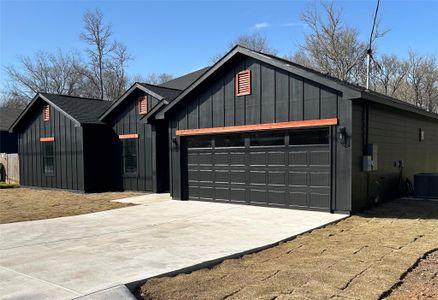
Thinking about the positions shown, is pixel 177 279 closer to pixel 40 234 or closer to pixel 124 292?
pixel 124 292

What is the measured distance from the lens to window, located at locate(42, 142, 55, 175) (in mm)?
18906

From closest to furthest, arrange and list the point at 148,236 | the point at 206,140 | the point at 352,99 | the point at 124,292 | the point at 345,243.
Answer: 1. the point at 124,292
2. the point at 345,243
3. the point at 148,236
4. the point at 352,99
5. the point at 206,140

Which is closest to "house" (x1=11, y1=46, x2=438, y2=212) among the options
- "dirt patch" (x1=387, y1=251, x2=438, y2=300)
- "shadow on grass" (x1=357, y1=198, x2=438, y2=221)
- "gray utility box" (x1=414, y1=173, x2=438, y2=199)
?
"shadow on grass" (x1=357, y1=198, x2=438, y2=221)

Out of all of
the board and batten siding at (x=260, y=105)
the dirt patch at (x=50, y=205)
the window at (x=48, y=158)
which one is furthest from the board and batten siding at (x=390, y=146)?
the window at (x=48, y=158)

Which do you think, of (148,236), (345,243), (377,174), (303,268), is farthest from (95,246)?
(377,174)

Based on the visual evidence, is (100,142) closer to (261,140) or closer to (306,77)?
(261,140)

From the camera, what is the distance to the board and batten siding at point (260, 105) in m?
9.80

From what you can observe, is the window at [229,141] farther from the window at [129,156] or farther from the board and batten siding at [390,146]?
the window at [129,156]

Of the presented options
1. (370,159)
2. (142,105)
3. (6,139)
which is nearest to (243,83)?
(370,159)

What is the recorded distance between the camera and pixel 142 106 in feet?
54.6

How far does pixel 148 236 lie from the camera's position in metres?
7.68

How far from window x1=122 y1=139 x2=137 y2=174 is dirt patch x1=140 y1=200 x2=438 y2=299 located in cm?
1066

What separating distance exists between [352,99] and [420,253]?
453 centimetres

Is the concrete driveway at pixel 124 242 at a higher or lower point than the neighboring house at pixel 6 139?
lower
